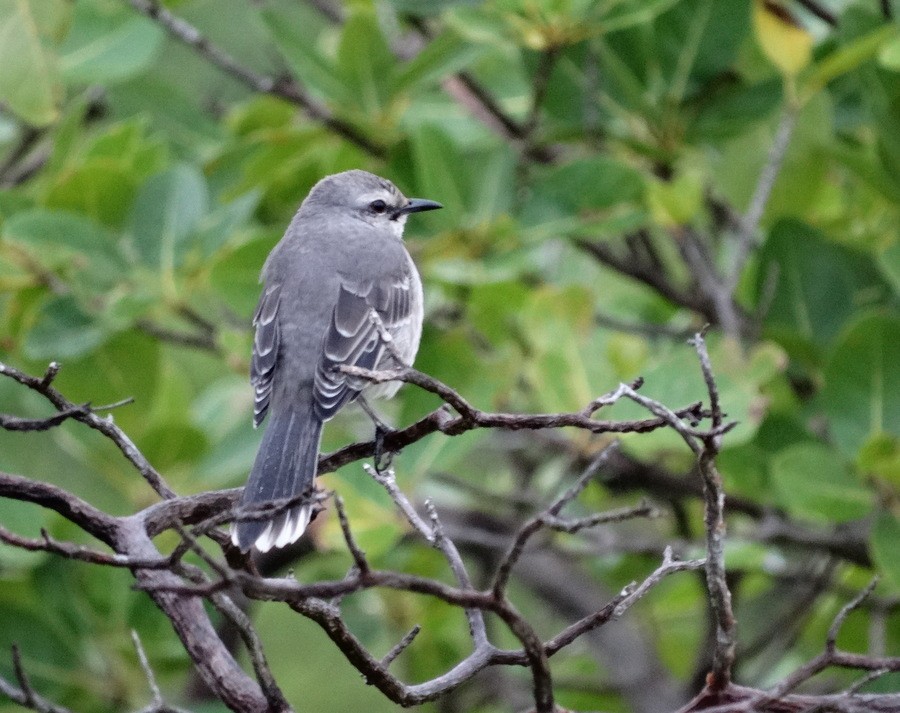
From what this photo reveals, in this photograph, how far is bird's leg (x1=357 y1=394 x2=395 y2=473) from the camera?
3232mm

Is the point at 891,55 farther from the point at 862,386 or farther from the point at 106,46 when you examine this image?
the point at 106,46

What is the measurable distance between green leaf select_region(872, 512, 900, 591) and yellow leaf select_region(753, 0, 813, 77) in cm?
174

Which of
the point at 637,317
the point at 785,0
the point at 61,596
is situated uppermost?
the point at 785,0

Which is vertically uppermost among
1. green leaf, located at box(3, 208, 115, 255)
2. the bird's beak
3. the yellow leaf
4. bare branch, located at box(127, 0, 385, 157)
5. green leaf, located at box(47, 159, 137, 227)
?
bare branch, located at box(127, 0, 385, 157)

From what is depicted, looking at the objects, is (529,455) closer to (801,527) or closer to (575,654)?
(575,654)

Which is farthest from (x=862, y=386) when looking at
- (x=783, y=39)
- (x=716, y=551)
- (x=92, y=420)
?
(x=92, y=420)

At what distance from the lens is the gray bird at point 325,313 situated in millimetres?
3914

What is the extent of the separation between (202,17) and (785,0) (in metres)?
4.35

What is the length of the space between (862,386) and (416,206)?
1797 mm

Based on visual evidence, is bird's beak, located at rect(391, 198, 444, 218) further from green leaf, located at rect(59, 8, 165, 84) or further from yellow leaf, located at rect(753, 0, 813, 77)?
yellow leaf, located at rect(753, 0, 813, 77)

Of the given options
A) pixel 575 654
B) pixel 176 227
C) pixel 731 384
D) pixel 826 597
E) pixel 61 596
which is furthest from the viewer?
pixel 575 654

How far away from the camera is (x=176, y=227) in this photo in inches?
184

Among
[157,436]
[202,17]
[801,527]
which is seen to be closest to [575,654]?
[801,527]

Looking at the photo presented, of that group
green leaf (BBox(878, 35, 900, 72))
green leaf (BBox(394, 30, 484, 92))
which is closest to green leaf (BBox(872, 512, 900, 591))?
green leaf (BBox(878, 35, 900, 72))
